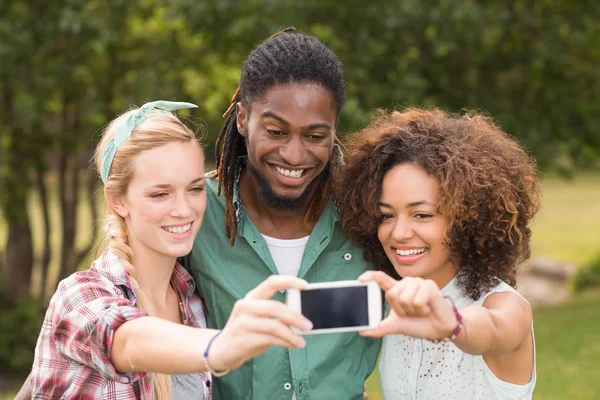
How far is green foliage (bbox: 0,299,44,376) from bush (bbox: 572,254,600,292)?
9931 millimetres

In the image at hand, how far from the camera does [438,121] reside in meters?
3.33

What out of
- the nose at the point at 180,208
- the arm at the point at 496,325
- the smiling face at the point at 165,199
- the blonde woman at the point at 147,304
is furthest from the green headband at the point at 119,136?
the arm at the point at 496,325

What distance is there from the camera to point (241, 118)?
3.60 m

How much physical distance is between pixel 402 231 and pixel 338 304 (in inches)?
30.9

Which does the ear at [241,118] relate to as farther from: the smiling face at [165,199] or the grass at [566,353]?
the grass at [566,353]

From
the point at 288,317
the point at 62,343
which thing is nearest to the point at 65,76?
the point at 62,343

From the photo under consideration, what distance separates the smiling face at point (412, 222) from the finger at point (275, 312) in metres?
0.90

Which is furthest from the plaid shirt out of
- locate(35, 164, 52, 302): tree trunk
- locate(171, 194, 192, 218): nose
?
locate(35, 164, 52, 302): tree trunk

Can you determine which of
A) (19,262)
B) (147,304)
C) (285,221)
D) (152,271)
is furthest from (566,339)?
(147,304)

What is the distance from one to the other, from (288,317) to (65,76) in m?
7.68

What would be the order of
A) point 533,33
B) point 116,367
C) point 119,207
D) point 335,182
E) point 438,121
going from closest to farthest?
point 116,367 < point 119,207 < point 438,121 < point 335,182 < point 533,33

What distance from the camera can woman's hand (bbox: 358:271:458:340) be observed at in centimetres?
242

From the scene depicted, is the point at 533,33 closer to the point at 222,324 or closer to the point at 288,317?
the point at 222,324

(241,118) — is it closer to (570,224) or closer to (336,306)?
(336,306)
